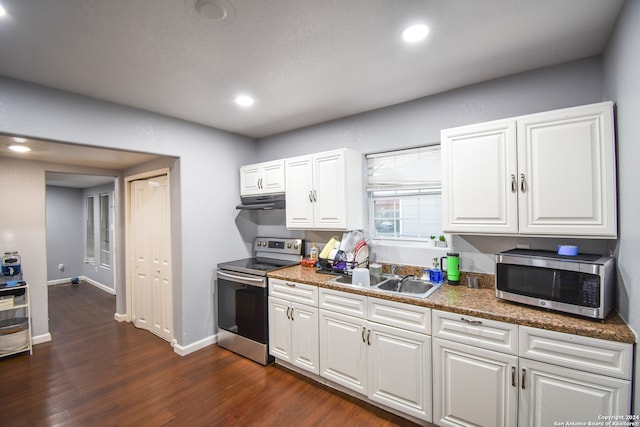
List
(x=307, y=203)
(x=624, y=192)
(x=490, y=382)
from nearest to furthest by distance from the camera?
(x=624, y=192), (x=490, y=382), (x=307, y=203)

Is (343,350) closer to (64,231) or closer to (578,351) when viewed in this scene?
(578,351)

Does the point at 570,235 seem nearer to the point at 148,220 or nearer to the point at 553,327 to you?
the point at 553,327

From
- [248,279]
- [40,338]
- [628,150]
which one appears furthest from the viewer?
[40,338]

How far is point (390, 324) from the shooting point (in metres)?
2.07

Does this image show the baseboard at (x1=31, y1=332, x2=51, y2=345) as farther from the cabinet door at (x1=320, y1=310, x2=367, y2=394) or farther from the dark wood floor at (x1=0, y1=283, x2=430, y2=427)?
the cabinet door at (x1=320, y1=310, x2=367, y2=394)

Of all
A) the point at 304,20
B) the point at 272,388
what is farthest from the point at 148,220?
the point at 304,20

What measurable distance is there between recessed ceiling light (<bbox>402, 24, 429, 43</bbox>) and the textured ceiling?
0.14 feet

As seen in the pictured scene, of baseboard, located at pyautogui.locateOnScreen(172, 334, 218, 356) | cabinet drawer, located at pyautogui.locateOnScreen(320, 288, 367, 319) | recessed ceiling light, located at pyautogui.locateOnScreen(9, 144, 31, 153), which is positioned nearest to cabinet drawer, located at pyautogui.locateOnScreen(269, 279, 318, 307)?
cabinet drawer, located at pyautogui.locateOnScreen(320, 288, 367, 319)

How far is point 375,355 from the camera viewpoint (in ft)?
Answer: 7.05

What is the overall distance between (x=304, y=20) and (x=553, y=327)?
2114 millimetres

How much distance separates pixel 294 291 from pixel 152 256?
2.22 m

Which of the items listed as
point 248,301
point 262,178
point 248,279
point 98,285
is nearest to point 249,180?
point 262,178

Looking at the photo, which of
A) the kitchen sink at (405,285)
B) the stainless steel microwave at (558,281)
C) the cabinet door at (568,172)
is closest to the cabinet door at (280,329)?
the kitchen sink at (405,285)

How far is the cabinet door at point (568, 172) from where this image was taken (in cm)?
160
